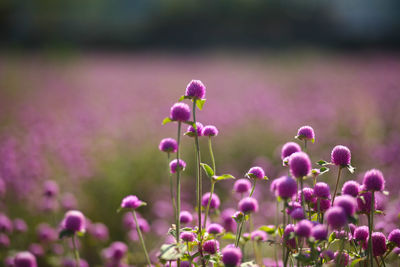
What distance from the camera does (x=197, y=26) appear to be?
872 inches

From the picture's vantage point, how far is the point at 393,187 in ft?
10.00

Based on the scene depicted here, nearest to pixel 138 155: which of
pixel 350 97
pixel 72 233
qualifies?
pixel 72 233

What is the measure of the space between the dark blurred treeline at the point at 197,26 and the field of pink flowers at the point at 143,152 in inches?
467

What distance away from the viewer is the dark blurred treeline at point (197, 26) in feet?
66.4

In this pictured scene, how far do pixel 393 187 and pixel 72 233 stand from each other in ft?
8.67

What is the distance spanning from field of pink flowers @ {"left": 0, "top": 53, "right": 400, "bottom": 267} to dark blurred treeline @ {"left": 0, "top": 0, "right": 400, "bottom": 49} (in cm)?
1187

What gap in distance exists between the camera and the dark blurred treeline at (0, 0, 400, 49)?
66.4 ft

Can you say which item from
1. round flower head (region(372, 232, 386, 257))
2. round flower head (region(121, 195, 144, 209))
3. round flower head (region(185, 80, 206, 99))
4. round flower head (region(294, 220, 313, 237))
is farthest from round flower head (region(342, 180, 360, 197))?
round flower head (region(121, 195, 144, 209))

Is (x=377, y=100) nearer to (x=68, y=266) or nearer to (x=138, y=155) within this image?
(x=138, y=155)

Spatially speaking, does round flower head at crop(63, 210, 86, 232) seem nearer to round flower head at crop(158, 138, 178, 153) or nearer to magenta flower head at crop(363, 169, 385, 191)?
round flower head at crop(158, 138, 178, 153)

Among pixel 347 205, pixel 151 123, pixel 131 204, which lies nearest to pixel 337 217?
pixel 347 205

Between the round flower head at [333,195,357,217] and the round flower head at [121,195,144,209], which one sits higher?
the round flower head at [333,195,357,217]

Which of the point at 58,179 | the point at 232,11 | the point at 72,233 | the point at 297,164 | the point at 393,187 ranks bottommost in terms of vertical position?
the point at 58,179

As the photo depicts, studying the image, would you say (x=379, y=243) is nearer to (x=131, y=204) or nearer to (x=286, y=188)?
(x=286, y=188)
